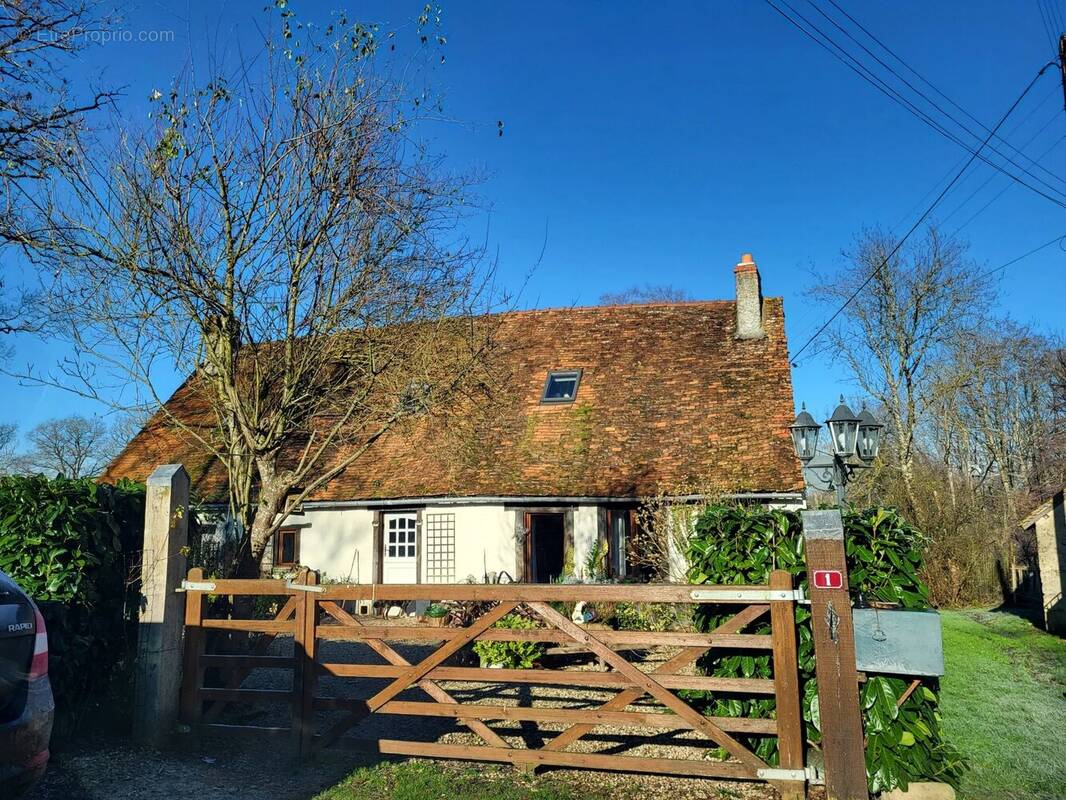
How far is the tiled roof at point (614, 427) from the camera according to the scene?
52.4 feet

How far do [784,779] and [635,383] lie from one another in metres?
13.6

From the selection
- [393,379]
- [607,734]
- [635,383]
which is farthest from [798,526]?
[635,383]

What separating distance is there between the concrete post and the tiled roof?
21.4 feet

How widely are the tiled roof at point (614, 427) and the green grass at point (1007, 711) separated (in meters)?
4.34

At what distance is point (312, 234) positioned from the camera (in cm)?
946

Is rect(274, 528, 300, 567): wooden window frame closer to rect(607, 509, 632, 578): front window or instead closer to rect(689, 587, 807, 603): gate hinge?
rect(607, 509, 632, 578): front window

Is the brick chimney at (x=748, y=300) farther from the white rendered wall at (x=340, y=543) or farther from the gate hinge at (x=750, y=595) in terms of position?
the gate hinge at (x=750, y=595)

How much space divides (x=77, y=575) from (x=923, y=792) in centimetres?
677

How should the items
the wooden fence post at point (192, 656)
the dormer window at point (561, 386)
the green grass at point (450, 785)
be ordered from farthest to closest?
1. the dormer window at point (561, 386)
2. the wooden fence post at point (192, 656)
3. the green grass at point (450, 785)

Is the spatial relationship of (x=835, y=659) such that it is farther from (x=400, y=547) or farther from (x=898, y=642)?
(x=400, y=547)

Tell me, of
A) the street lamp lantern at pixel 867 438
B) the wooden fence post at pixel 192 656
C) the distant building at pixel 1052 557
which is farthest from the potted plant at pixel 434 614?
the distant building at pixel 1052 557

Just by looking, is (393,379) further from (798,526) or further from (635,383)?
(635,383)

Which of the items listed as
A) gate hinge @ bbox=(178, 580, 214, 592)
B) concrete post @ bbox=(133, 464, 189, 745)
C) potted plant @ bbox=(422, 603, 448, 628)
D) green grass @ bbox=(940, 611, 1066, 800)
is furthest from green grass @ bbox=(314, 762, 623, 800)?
potted plant @ bbox=(422, 603, 448, 628)

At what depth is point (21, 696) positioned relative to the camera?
3.86 metres
